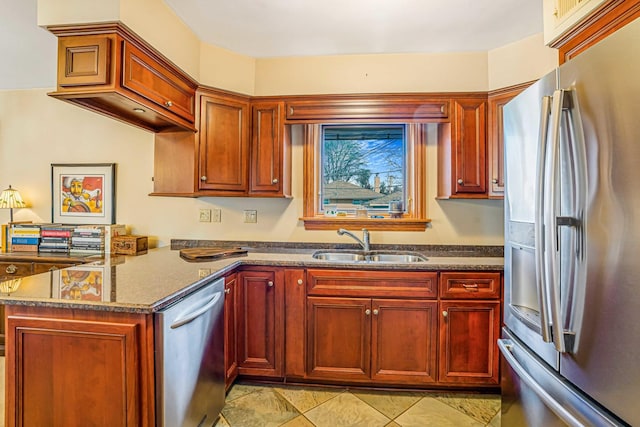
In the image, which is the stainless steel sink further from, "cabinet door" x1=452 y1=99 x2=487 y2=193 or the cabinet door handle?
"cabinet door" x1=452 y1=99 x2=487 y2=193

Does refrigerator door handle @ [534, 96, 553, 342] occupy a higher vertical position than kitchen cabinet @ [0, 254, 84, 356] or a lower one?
higher

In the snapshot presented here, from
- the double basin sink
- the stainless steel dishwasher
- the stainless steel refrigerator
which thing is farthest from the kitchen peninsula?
the stainless steel refrigerator

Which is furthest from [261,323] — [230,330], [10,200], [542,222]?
[10,200]

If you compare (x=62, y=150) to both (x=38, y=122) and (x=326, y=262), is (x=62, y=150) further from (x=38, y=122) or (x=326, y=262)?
(x=326, y=262)

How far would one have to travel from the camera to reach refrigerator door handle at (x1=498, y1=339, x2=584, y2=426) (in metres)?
0.99

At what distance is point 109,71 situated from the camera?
1640 mm

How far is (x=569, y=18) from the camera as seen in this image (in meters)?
1.26

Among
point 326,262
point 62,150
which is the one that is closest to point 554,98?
point 326,262

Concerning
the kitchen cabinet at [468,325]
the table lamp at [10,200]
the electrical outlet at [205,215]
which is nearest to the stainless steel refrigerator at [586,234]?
the kitchen cabinet at [468,325]

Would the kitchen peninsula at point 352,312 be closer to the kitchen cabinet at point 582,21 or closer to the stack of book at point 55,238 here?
the stack of book at point 55,238

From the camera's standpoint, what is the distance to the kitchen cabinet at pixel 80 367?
1.22m

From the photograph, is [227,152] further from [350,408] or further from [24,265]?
[350,408]

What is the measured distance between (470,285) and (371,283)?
620mm

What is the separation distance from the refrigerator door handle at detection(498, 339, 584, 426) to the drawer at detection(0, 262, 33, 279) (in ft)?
10.3
